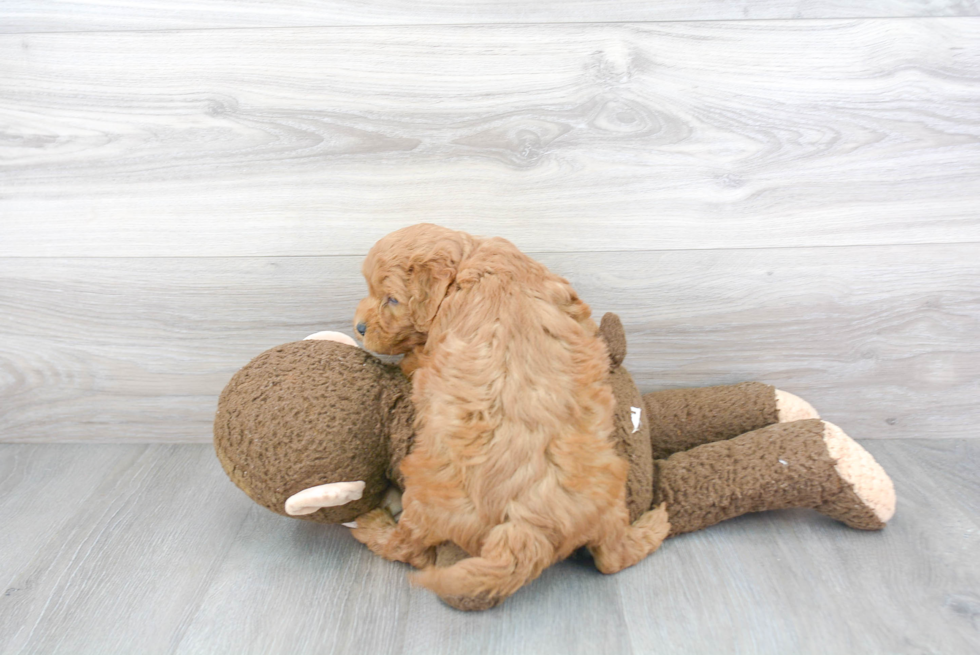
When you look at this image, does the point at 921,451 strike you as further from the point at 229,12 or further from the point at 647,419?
the point at 229,12

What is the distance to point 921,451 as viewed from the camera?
111 cm

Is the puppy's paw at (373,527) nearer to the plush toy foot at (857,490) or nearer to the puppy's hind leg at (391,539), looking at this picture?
the puppy's hind leg at (391,539)

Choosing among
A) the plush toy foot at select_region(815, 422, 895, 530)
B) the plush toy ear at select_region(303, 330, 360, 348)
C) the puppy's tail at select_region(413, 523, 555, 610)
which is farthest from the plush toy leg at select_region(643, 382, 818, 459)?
the plush toy ear at select_region(303, 330, 360, 348)

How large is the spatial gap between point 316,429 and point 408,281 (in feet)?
0.71

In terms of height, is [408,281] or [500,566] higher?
[408,281]

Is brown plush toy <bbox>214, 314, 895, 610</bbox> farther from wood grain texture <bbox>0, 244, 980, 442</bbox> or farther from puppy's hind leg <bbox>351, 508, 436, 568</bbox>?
wood grain texture <bbox>0, 244, 980, 442</bbox>

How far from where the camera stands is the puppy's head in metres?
0.81

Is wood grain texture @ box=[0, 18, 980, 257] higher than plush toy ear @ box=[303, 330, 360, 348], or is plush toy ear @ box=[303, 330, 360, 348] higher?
wood grain texture @ box=[0, 18, 980, 257]

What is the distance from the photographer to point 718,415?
1003 mm

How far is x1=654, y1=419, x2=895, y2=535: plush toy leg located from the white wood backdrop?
0.21m

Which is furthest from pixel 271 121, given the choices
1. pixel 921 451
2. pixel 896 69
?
pixel 921 451

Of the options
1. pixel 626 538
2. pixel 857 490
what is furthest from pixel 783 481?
pixel 626 538

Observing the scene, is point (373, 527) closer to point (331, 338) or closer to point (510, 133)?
point (331, 338)

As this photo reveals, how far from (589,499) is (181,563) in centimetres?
56
